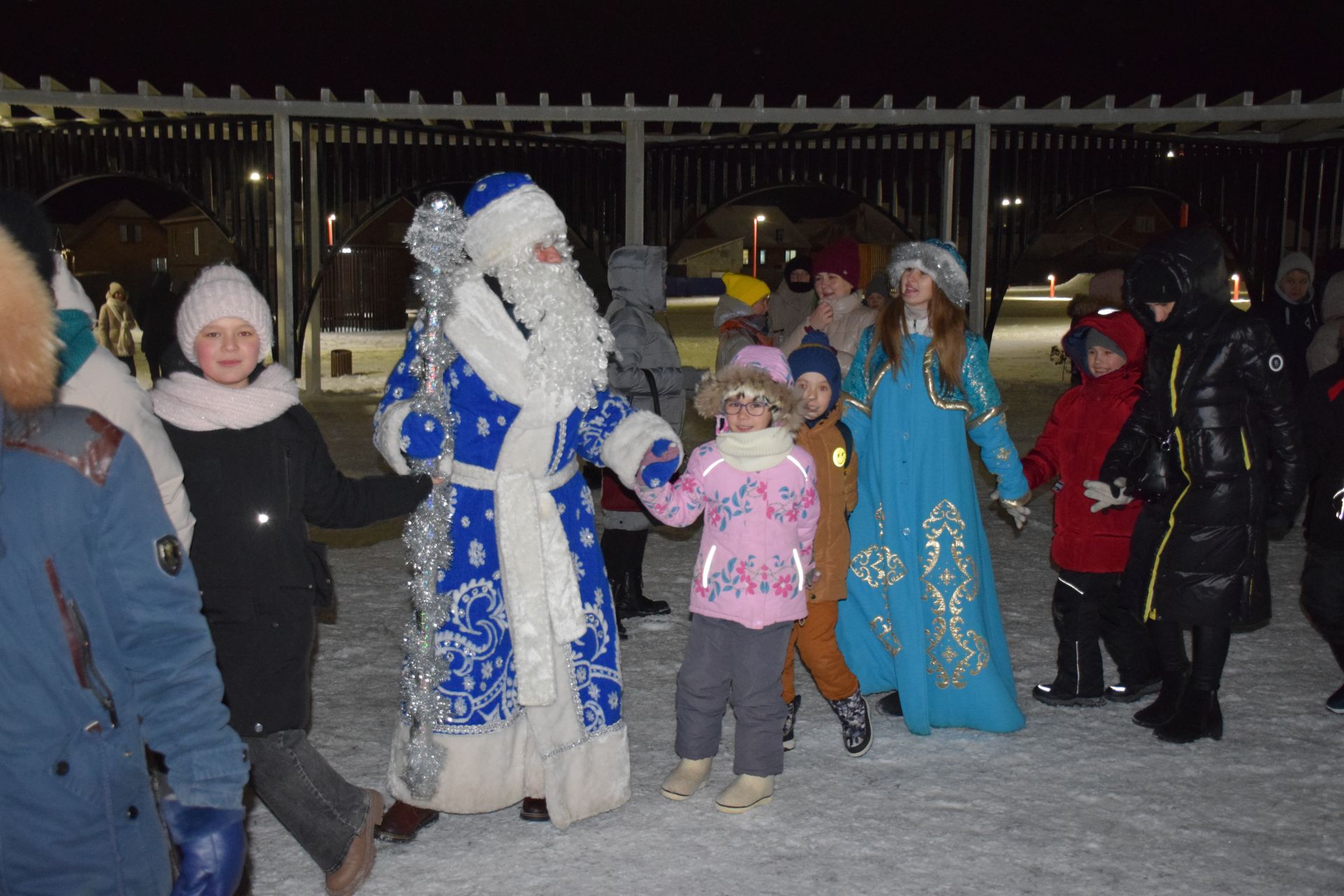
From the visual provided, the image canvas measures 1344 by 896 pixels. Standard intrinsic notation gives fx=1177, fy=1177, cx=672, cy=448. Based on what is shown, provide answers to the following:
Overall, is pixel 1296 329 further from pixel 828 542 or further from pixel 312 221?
pixel 312 221

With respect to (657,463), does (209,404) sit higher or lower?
higher

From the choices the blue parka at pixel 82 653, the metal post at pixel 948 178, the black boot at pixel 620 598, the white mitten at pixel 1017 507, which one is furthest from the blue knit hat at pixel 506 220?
the metal post at pixel 948 178

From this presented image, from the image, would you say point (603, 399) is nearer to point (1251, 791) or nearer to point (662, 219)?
point (1251, 791)

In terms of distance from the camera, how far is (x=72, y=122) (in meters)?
12.1

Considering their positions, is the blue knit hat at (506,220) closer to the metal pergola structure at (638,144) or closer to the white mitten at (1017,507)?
the white mitten at (1017,507)

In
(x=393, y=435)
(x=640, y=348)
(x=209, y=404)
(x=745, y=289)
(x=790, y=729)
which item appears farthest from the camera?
(x=745, y=289)

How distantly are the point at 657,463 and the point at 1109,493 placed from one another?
1853 millimetres

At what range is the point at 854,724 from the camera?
415 centimetres

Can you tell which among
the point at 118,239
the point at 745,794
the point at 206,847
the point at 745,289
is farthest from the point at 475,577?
the point at 118,239

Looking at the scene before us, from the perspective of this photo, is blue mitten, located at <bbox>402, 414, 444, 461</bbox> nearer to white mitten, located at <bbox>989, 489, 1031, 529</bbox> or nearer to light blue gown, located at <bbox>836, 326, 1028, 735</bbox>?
light blue gown, located at <bbox>836, 326, 1028, 735</bbox>

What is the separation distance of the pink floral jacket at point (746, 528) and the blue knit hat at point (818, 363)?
43 centimetres

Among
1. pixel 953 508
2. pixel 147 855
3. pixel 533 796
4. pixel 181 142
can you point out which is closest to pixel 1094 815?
pixel 953 508

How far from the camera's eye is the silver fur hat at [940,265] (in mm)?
4348

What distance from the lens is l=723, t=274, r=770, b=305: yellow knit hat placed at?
23.1ft
